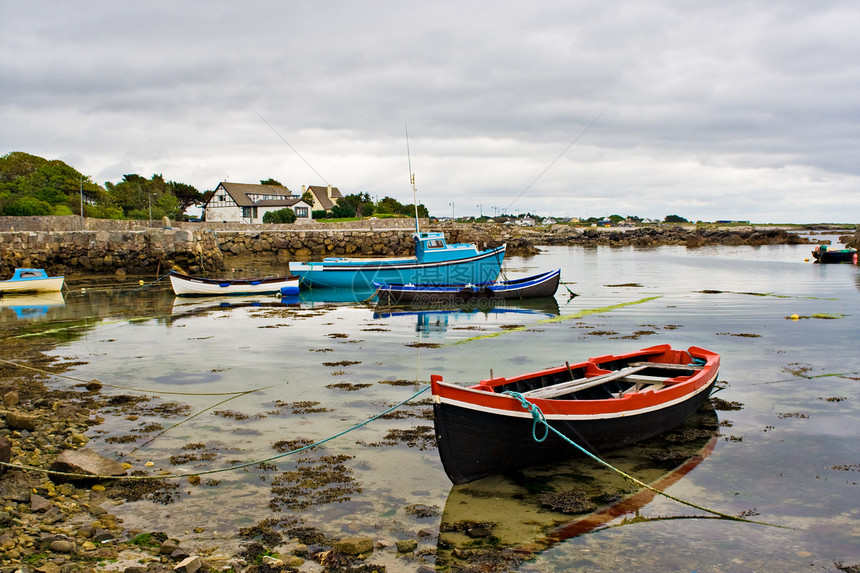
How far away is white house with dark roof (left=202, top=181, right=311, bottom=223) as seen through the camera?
78938mm

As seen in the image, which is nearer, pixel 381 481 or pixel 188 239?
pixel 381 481

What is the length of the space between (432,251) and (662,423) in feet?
64.7

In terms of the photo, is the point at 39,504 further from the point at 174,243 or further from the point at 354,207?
the point at 354,207

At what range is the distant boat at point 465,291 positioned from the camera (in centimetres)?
2306

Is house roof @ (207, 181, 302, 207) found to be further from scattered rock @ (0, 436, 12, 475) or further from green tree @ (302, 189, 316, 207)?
scattered rock @ (0, 436, 12, 475)

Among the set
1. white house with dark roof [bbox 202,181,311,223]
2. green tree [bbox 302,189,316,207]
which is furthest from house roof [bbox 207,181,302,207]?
green tree [bbox 302,189,316,207]

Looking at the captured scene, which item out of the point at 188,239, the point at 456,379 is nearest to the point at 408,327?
the point at 456,379

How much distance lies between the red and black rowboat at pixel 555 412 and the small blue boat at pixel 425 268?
17483 mm

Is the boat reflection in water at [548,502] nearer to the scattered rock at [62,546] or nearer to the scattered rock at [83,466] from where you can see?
the scattered rock at [62,546]

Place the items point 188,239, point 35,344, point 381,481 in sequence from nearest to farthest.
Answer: point 381,481
point 35,344
point 188,239

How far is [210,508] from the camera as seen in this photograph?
6324 millimetres

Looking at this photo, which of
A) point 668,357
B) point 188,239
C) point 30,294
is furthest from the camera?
point 188,239

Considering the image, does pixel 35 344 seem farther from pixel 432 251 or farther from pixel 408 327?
pixel 432 251

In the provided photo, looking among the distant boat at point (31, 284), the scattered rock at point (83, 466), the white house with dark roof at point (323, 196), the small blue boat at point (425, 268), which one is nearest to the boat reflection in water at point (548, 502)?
the scattered rock at point (83, 466)
